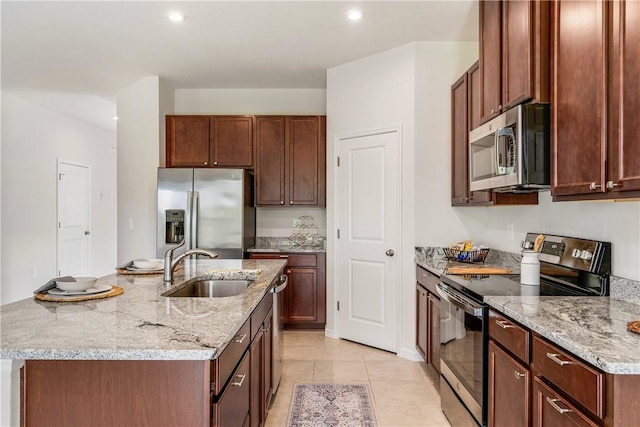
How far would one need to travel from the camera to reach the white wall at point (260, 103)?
501 centimetres

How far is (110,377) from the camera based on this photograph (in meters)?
1.23

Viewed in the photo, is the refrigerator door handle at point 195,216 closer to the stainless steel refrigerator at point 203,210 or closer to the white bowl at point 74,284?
the stainless steel refrigerator at point 203,210

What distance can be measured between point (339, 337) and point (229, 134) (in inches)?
99.7

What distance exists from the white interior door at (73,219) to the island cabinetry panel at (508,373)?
20.7ft

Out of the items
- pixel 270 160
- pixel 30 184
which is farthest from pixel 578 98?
pixel 30 184

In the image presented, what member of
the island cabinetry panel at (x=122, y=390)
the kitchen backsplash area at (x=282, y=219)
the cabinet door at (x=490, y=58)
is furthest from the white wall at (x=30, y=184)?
the cabinet door at (x=490, y=58)

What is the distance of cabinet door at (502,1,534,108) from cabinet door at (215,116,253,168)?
304 centimetres

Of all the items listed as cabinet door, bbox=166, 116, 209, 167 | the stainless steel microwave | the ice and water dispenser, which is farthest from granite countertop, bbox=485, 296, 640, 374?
cabinet door, bbox=166, 116, 209, 167

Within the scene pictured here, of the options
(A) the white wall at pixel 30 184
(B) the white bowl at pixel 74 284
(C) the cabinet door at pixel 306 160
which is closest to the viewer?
(B) the white bowl at pixel 74 284

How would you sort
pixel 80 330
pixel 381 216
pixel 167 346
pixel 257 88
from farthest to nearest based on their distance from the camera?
pixel 257 88 → pixel 381 216 → pixel 80 330 → pixel 167 346

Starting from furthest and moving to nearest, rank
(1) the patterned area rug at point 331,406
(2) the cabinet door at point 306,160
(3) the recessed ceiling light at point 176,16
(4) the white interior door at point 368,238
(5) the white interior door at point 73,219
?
(5) the white interior door at point 73,219
(2) the cabinet door at point 306,160
(4) the white interior door at point 368,238
(3) the recessed ceiling light at point 176,16
(1) the patterned area rug at point 331,406

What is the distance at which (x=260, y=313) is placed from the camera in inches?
84.2

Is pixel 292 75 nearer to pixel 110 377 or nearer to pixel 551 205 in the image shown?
pixel 551 205

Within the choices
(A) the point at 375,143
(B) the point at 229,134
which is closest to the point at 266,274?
(A) the point at 375,143
